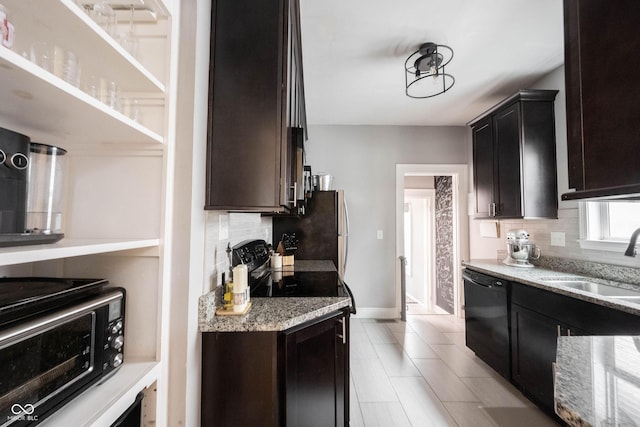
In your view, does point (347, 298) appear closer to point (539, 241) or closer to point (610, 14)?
point (610, 14)

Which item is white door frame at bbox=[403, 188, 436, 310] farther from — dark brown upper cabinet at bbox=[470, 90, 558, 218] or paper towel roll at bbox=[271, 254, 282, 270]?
paper towel roll at bbox=[271, 254, 282, 270]

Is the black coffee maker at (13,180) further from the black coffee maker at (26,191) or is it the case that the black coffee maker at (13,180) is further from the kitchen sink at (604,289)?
the kitchen sink at (604,289)

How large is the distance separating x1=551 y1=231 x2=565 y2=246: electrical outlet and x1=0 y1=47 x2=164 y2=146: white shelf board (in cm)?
318

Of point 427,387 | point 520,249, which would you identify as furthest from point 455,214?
point 427,387

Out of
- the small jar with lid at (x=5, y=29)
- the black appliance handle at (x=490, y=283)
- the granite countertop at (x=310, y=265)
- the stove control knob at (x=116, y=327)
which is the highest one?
the small jar with lid at (x=5, y=29)

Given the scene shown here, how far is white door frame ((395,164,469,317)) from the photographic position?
3.82 metres

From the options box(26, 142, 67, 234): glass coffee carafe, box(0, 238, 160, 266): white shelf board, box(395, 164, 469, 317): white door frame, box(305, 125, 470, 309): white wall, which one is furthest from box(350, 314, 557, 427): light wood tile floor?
box(26, 142, 67, 234): glass coffee carafe

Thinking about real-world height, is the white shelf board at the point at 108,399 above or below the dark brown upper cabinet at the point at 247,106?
below

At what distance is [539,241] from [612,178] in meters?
2.30

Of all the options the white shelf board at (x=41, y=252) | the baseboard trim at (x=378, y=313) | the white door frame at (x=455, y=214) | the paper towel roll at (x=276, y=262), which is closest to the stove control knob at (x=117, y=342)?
the white shelf board at (x=41, y=252)

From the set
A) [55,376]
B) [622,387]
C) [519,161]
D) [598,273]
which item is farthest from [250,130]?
[598,273]

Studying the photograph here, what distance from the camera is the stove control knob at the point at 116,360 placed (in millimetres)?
824

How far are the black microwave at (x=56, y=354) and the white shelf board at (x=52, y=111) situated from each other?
19.4 inches

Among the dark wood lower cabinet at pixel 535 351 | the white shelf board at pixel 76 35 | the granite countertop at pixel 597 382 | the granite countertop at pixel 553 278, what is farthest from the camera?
the dark wood lower cabinet at pixel 535 351
